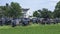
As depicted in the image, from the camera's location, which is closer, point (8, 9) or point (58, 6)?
point (8, 9)

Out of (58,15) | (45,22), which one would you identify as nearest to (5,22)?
(45,22)

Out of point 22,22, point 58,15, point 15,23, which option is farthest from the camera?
point 58,15

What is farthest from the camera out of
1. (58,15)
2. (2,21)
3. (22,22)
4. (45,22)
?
(58,15)

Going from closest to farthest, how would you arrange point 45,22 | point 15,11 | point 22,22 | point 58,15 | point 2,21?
1. point 22,22
2. point 2,21
3. point 45,22
4. point 15,11
5. point 58,15

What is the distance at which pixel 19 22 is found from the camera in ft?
144

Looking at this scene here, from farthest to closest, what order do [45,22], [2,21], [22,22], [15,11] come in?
[15,11], [45,22], [2,21], [22,22]

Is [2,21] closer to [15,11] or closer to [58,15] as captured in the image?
[15,11]

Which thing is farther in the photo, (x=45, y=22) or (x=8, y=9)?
(x=8, y=9)

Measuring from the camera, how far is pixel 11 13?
3612 inches

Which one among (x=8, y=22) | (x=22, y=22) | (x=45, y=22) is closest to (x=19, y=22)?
(x=22, y=22)

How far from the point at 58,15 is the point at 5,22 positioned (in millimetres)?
67233

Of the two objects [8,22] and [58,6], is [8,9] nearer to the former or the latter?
[58,6]

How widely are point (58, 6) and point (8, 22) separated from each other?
6939 centimetres

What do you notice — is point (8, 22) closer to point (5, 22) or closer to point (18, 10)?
point (5, 22)
